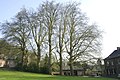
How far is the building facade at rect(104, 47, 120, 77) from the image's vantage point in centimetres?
8562

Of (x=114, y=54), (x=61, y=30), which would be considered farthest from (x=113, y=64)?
(x=61, y=30)

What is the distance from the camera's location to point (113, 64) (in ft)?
290

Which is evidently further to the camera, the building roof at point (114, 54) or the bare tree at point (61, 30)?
the building roof at point (114, 54)

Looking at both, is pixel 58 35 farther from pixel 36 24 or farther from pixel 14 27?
pixel 14 27

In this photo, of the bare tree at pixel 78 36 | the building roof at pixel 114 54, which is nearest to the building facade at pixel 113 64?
the building roof at pixel 114 54

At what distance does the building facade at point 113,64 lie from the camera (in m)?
85.6

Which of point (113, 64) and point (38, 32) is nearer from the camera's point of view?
point (38, 32)

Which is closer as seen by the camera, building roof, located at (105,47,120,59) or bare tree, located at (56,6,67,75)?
bare tree, located at (56,6,67,75)

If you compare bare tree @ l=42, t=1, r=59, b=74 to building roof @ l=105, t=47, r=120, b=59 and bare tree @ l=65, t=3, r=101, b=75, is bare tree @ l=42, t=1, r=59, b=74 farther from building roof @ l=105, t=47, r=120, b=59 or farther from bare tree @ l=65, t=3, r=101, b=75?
building roof @ l=105, t=47, r=120, b=59

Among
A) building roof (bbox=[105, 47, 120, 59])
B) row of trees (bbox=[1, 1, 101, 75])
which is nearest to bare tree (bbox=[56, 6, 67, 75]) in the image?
row of trees (bbox=[1, 1, 101, 75])

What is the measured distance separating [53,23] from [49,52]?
7900 mm

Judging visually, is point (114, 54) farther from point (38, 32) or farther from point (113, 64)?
point (38, 32)

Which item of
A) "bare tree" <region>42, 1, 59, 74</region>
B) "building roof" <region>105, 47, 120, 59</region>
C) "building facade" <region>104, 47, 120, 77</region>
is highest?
"bare tree" <region>42, 1, 59, 74</region>

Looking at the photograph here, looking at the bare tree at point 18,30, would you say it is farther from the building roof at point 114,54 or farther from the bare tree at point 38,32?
the building roof at point 114,54
